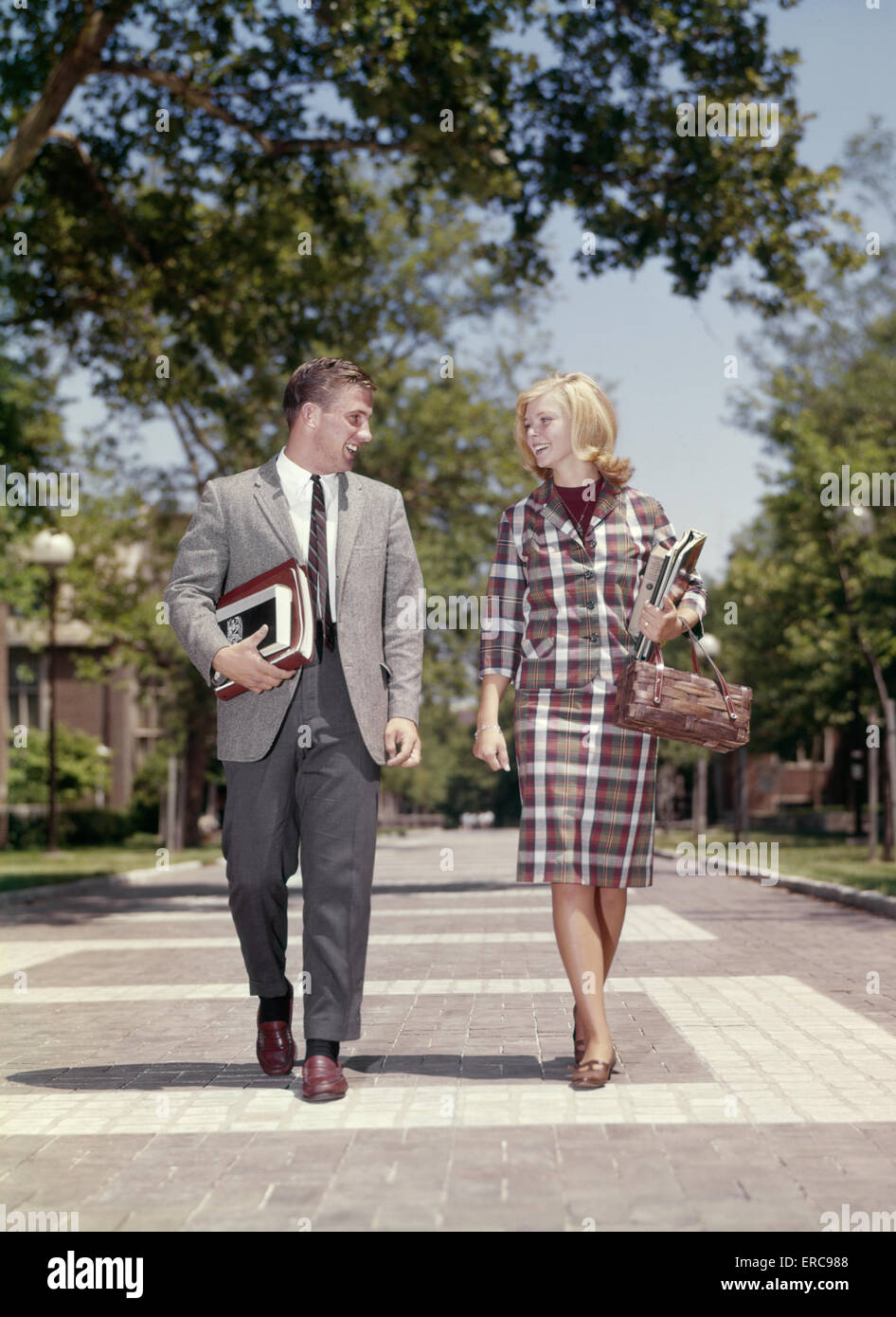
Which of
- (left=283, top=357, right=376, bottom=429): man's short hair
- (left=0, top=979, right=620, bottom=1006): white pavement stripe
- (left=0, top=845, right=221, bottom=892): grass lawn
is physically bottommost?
(left=0, top=845, right=221, bottom=892): grass lawn

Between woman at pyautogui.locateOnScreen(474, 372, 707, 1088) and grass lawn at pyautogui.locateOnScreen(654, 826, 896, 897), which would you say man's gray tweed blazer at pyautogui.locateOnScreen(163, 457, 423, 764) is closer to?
woman at pyautogui.locateOnScreen(474, 372, 707, 1088)

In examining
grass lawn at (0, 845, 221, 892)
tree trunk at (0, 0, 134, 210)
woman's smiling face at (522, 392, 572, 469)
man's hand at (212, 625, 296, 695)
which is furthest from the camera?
grass lawn at (0, 845, 221, 892)

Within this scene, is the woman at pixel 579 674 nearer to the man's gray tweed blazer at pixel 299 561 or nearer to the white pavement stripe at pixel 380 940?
the man's gray tweed blazer at pixel 299 561

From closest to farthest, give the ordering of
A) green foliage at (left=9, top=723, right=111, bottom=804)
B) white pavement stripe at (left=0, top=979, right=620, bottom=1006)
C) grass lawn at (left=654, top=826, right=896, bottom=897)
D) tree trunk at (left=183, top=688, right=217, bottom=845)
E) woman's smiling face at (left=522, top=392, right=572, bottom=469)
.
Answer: woman's smiling face at (left=522, top=392, right=572, bottom=469)
white pavement stripe at (left=0, top=979, right=620, bottom=1006)
grass lawn at (left=654, top=826, right=896, bottom=897)
tree trunk at (left=183, top=688, right=217, bottom=845)
green foliage at (left=9, top=723, right=111, bottom=804)

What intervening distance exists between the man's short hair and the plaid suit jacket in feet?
2.29

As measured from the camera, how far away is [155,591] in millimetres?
37281

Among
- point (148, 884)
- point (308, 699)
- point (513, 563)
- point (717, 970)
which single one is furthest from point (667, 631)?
point (148, 884)

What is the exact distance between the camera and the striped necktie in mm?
5301

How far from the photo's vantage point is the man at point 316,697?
5.20 meters

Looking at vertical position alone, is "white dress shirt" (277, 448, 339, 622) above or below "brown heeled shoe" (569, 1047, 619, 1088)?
above

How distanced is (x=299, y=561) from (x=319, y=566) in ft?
0.24

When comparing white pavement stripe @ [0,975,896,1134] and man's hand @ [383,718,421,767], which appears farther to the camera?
man's hand @ [383,718,421,767]

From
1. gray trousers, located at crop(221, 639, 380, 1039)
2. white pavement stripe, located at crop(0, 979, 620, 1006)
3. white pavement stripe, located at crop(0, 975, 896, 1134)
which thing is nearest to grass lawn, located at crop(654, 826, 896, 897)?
white pavement stripe, located at crop(0, 979, 620, 1006)

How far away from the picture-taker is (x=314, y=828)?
5.25 metres
